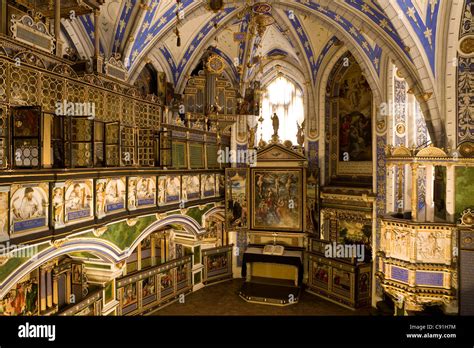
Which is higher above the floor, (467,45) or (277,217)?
(467,45)

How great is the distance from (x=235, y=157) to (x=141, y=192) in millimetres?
6239

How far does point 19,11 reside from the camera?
8.07m

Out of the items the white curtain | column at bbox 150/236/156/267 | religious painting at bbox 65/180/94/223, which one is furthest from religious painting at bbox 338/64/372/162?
religious painting at bbox 65/180/94/223

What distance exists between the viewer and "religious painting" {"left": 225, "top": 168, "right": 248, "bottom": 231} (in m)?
Answer: 13.8

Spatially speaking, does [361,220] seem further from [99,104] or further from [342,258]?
[99,104]

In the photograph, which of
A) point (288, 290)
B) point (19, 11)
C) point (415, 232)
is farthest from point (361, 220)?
point (19, 11)

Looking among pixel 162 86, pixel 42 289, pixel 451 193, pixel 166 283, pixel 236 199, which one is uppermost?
→ pixel 162 86

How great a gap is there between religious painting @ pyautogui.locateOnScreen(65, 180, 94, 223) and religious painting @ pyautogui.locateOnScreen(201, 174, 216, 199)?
5757 mm

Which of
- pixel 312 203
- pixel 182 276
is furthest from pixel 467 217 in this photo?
pixel 182 276

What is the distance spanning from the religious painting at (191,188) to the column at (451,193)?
7.45 m

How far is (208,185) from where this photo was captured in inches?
520

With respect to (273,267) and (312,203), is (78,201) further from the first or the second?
(273,267)
